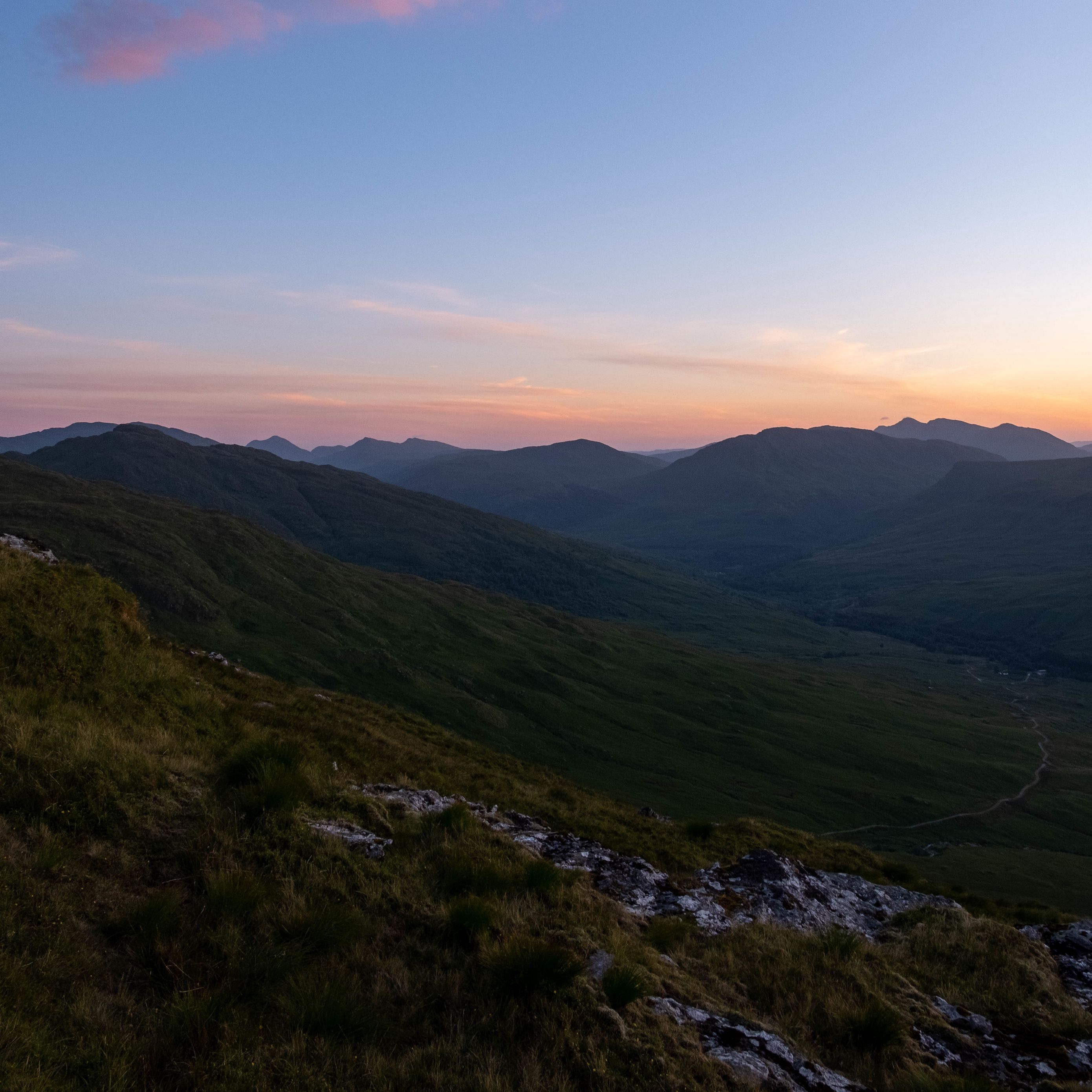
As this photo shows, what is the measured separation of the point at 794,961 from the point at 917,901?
12655 mm

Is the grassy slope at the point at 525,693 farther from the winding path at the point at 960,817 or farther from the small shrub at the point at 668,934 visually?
the small shrub at the point at 668,934

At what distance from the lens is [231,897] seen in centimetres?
980

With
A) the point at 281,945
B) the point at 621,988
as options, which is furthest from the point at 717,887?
the point at 281,945

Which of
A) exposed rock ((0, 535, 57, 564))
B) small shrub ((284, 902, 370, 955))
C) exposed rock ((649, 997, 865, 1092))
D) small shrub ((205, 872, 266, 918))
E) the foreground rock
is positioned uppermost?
exposed rock ((0, 535, 57, 564))

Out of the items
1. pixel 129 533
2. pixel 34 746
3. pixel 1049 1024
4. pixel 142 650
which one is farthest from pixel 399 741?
pixel 129 533

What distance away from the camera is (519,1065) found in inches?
319

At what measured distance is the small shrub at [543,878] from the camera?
12.9 meters

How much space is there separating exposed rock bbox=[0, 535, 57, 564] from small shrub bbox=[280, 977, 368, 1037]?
74.1 ft

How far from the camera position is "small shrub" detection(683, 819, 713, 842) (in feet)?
86.7

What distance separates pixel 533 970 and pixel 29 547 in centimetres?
3124

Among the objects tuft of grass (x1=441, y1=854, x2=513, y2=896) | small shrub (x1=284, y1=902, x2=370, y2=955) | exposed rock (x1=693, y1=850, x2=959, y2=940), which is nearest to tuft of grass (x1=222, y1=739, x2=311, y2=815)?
small shrub (x1=284, y1=902, x2=370, y2=955)

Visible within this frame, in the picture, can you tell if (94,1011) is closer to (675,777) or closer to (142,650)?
(142,650)

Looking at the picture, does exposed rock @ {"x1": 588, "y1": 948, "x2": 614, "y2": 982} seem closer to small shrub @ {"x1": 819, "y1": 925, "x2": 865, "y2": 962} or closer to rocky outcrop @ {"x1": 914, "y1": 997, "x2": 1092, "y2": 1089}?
rocky outcrop @ {"x1": 914, "y1": 997, "x2": 1092, "y2": 1089}

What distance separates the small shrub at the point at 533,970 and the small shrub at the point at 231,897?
12.0 feet
